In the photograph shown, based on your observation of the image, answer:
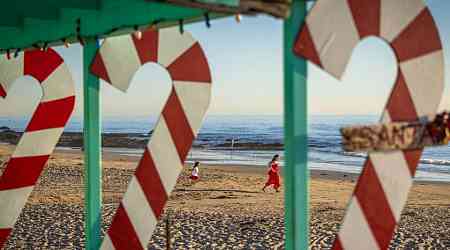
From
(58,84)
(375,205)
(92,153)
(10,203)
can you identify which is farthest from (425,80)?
(10,203)

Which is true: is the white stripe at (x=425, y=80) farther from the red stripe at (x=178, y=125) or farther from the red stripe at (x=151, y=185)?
the red stripe at (x=151, y=185)

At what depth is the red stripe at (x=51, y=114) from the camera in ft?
12.8

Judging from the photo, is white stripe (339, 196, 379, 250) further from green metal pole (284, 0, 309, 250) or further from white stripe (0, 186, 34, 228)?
white stripe (0, 186, 34, 228)

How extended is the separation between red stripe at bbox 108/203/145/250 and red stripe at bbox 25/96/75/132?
1091 mm

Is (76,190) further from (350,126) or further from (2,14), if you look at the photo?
(350,126)

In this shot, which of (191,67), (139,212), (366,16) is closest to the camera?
(366,16)

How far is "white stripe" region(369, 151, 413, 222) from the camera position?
2.40 meters

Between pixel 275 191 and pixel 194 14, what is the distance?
13641mm

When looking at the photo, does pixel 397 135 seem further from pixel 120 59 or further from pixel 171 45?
pixel 120 59

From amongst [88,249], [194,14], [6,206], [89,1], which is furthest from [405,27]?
[6,206]

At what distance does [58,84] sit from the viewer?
3.90 meters

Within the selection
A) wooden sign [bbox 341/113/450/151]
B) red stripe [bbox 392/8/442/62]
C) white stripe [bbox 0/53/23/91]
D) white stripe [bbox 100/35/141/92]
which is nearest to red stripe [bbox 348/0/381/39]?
red stripe [bbox 392/8/442/62]

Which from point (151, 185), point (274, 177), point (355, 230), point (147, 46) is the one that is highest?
point (274, 177)

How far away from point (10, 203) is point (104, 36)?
63.4 inches
